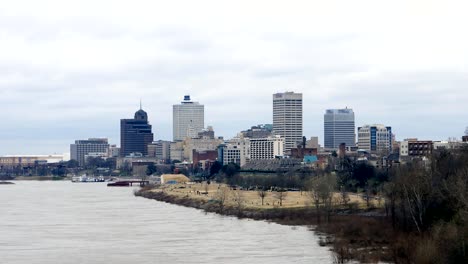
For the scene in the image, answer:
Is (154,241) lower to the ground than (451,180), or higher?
lower

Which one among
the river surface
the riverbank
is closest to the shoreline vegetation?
Answer: the riverbank

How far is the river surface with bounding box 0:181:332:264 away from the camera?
199 ft

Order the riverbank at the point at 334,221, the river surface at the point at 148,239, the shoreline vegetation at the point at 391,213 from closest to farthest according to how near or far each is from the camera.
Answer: the shoreline vegetation at the point at 391,213 → the riverbank at the point at 334,221 → the river surface at the point at 148,239

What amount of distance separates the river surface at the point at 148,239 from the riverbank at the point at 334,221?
183 cm

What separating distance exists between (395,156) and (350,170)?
44137 millimetres

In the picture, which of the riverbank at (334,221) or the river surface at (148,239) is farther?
the river surface at (148,239)

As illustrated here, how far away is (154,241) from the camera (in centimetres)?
7175

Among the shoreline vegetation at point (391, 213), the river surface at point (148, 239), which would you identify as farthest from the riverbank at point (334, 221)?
the river surface at point (148, 239)

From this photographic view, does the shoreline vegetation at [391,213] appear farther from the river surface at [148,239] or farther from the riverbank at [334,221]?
the river surface at [148,239]

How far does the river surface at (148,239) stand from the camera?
60750 millimetres

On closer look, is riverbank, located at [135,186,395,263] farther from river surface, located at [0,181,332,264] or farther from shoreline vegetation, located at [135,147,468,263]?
river surface, located at [0,181,332,264]

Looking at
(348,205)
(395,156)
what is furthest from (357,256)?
(395,156)

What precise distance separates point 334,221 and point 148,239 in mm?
18700

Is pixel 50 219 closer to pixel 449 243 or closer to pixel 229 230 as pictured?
pixel 229 230
